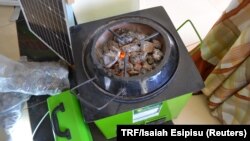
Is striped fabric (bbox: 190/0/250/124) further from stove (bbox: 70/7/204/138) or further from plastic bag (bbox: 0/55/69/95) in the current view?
plastic bag (bbox: 0/55/69/95)

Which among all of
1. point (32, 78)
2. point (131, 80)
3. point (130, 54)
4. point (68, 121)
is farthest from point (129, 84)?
point (32, 78)

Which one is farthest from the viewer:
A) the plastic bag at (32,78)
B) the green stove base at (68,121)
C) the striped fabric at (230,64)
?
the plastic bag at (32,78)

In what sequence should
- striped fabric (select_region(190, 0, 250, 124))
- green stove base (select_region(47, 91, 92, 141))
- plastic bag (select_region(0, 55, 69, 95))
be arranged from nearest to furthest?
1. striped fabric (select_region(190, 0, 250, 124))
2. green stove base (select_region(47, 91, 92, 141))
3. plastic bag (select_region(0, 55, 69, 95))

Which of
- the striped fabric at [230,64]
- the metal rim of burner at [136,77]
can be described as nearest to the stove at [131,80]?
the metal rim of burner at [136,77]

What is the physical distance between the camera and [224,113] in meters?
0.90

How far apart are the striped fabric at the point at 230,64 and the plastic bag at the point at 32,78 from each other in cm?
48

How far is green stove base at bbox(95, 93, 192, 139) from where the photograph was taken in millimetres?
752

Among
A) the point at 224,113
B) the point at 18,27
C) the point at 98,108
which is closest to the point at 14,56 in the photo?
the point at 18,27

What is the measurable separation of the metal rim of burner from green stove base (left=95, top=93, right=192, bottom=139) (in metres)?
0.05

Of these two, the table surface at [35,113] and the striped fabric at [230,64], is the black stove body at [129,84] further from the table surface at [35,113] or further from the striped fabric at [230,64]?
the table surface at [35,113]

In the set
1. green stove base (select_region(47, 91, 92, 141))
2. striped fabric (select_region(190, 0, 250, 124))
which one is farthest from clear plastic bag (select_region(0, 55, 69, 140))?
striped fabric (select_region(190, 0, 250, 124))

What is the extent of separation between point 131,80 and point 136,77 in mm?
15

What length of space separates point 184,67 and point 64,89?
427 mm

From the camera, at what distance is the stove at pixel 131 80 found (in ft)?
2.32
